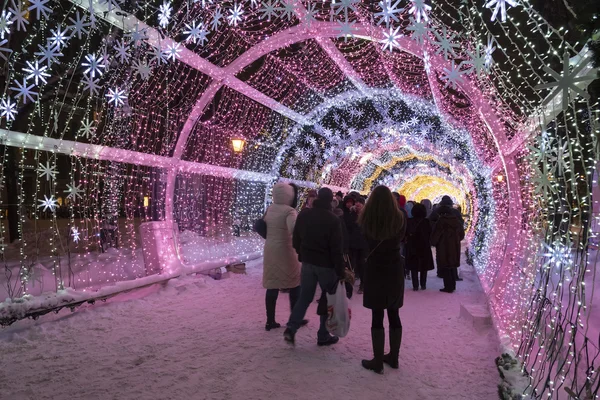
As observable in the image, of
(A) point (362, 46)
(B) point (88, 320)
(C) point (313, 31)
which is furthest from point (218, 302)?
(A) point (362, 46)

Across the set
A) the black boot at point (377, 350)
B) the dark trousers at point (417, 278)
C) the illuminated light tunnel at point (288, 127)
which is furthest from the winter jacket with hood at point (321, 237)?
the dark trousers at point (417, 278)

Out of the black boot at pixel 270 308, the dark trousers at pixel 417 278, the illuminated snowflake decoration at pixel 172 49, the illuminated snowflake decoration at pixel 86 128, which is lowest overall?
the dark trousers at pixel 417 278

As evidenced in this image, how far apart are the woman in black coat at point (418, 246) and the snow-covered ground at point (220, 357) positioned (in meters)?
1.30

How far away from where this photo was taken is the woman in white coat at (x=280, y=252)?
A: 5395mm

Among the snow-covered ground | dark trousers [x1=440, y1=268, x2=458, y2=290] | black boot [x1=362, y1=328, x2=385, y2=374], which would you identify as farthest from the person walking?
black boot [x1=362, y1=328, x2=385, y2=374]

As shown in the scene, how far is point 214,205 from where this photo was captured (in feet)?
38.1

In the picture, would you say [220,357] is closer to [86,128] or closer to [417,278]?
[86,128]

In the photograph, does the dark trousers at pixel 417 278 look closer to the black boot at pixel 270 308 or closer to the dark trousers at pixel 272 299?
the dark trousers at pixel 272 299

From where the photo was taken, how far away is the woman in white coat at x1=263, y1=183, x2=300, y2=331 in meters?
5.39

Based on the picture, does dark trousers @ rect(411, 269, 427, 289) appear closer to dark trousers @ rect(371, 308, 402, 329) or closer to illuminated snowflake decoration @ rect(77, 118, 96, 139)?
dark trousers @ rect(371, 308, 402, 329)

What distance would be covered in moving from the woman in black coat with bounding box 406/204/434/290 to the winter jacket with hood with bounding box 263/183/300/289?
3.27 metres

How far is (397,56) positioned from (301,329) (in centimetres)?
582

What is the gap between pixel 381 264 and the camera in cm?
435

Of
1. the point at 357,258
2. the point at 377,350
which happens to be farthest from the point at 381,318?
the point at 357,258
